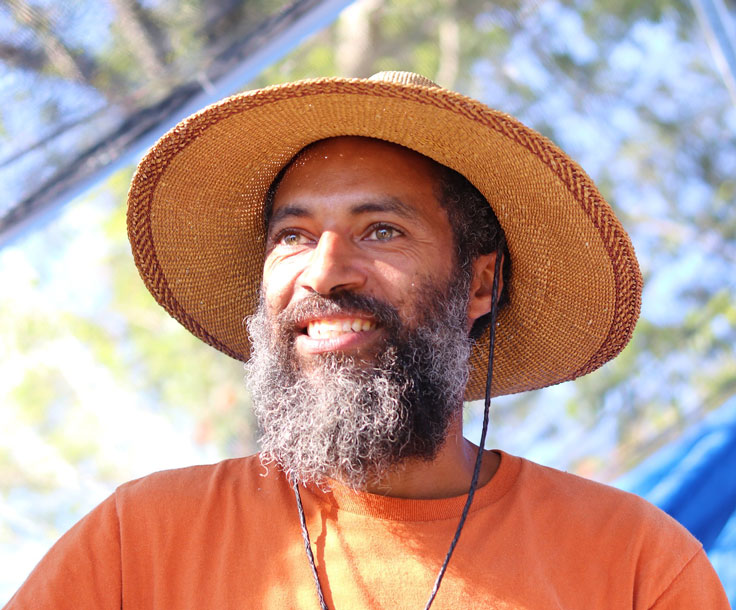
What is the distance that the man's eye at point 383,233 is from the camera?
2.11 m

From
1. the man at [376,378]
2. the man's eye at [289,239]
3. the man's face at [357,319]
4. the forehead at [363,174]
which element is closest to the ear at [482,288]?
the man at [376,378]

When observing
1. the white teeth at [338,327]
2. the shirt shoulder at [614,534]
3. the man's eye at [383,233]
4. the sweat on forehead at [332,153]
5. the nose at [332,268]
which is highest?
the sweat on forehead at [332,153]

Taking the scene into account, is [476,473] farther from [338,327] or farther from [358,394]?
[338,327]

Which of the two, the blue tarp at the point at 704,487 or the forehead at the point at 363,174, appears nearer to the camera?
the forehead at the point at 363,174

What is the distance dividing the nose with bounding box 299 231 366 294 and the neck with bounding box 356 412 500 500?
446mm

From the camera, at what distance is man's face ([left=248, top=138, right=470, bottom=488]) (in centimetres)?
200

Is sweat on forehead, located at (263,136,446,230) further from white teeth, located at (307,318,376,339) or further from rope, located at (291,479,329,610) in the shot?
rope, located at (291,479,329,610)

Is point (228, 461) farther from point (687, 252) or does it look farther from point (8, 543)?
point (687, 252)

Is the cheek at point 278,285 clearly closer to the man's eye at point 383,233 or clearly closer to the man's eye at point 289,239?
the man's eye at point 289,239

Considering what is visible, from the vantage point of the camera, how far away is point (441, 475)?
84.4 inches

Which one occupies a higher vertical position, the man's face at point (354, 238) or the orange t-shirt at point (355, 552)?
the man's face at point (354, 238)

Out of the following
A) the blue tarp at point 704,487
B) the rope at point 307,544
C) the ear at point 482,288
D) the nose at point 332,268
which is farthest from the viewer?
the blue tarp at point 704,487

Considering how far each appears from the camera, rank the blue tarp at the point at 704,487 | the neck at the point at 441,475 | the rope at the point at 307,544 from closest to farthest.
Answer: the rope at the point at 307,544
the neck at the point at 441,475
the blue tarp at the point at 704,487

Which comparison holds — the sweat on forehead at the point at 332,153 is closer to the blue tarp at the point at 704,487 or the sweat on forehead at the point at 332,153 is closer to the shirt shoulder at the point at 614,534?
the shirt shoulder at the point at 614,534
